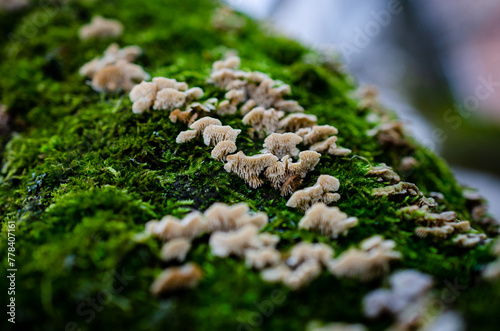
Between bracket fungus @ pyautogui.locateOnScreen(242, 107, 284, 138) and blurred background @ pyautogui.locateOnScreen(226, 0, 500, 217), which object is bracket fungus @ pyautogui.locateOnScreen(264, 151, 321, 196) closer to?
bracket fungus @ pyautogui.locateOnScreen(242, 107, 284, 138)

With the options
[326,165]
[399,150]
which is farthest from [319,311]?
[399,150]

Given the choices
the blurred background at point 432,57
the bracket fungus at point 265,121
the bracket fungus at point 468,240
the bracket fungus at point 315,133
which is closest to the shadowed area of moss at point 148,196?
the bracket fungus at point 468,240

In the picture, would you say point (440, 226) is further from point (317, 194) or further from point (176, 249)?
point (176, 249)

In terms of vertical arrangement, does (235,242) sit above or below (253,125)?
below

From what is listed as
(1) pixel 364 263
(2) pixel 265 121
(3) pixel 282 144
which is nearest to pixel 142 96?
(2) pixel 265 121

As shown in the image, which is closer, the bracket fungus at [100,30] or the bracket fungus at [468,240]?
the bracket fungus at [468,240]

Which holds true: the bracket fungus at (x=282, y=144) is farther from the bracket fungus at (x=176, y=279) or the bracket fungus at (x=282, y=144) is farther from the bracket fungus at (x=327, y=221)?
the bracket fungus at (x=176, y=279)
